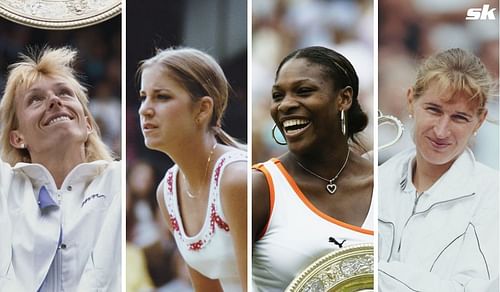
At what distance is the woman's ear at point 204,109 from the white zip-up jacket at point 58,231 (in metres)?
0.49

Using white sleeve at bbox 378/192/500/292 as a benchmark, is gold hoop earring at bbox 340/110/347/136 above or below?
above

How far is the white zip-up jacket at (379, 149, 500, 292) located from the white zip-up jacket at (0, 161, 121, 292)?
54.4 inches

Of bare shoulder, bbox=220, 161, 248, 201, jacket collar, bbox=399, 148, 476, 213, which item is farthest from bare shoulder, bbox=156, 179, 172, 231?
jacket collar, bbox=399, 148, 476, 213

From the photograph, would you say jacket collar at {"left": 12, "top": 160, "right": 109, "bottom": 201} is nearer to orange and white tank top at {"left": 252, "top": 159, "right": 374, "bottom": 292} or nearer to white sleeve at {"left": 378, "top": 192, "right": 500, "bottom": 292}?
orange and white tank top at {"left": 252, "top": 159, "right": 374, "bottom": 292}

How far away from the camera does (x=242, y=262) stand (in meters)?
4.43

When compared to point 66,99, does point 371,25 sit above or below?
above

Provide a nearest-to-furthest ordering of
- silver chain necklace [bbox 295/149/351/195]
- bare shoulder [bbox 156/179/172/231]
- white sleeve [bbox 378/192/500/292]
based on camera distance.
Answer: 1. white sleeve [bbox 378/192/500/292]
2. silver chain necklace [bbox 295/149/351/195]
3. bare shoulder [bbox 156/179/172/231]

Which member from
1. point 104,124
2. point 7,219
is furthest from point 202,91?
point 7,219

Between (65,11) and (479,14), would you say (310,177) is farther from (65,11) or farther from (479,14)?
(65,11)

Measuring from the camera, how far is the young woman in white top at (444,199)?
14.2 ft

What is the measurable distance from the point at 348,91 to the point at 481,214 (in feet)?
2.94

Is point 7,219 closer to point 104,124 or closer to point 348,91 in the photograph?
point 104,124

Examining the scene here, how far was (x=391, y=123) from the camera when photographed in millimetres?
4426

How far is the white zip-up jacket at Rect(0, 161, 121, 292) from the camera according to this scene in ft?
14.6
